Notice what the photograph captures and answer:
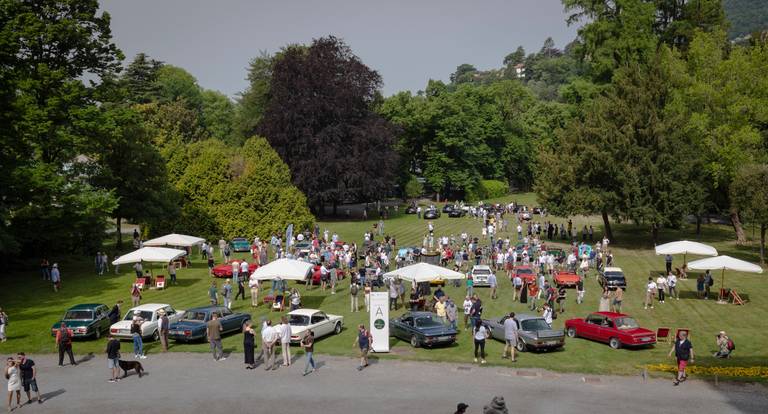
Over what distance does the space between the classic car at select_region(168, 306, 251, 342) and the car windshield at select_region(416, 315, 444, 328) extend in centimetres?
730

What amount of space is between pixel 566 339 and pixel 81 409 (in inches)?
690

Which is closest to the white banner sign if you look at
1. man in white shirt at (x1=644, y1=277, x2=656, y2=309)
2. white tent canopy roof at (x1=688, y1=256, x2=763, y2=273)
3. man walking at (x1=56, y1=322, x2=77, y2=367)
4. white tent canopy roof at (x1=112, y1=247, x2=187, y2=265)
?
man walking at (x1=56, y1=322, x2=77, y2=367)

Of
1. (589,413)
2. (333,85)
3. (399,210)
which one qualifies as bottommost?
(589,413)

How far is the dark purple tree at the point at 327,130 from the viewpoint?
66062mm

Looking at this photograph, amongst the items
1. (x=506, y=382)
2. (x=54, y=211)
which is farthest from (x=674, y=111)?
(x=54, y=211)

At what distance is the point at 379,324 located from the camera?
936 inches

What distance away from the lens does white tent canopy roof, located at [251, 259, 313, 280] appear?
29.8 metres

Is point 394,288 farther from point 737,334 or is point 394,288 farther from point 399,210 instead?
point 399,210

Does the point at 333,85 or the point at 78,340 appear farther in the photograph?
the point at 333,85

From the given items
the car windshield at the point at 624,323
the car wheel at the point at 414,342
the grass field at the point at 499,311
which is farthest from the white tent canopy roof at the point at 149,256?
the car windshield at the point at 624,323

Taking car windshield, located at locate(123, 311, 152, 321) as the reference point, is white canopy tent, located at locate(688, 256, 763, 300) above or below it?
above

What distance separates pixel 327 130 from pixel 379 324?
45.6 m

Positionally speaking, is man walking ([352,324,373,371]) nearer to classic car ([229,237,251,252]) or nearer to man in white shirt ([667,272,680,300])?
man in white shirt ([667,272,680,300])

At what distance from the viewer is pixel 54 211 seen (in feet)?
122
